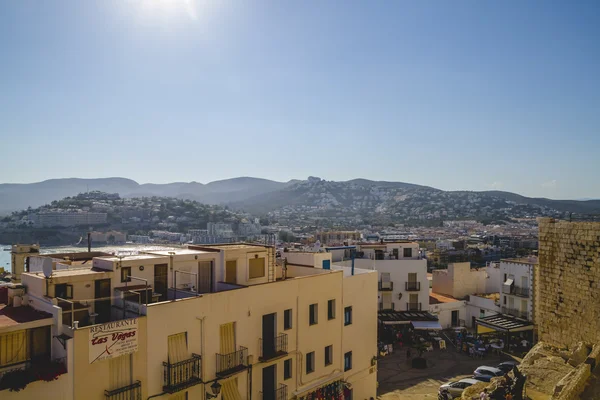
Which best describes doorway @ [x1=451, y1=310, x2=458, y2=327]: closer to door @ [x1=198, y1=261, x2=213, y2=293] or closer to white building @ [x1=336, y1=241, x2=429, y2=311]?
white building @ [x1=336, y1=241, x2=429, y2=311]

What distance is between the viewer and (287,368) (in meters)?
17.7

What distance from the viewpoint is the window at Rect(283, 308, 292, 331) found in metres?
17.7

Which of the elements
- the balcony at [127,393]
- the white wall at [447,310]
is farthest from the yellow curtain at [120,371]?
the white wall at [447,310]

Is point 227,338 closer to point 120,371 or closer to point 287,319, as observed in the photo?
point 287,319

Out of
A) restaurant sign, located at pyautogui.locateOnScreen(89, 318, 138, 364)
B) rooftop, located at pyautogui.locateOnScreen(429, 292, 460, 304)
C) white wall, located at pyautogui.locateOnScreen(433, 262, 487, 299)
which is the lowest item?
rooftop, located at pyautogui.locateOnScreen(429, 292, 460, 304)

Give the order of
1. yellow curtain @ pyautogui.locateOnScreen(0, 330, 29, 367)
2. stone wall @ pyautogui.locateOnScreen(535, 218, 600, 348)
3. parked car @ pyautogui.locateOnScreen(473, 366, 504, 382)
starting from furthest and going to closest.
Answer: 1. parked car @ pyautogui.locateOnScreen(473, 366, 504, 382)
2. stone wall @ pyautogui.locateOnScreen(535, 218, 600, 348)
3. yellow curtain @ pyautogui.locateOnScreen(0, 330, 29, 367)

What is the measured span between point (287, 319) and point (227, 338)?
129 inches

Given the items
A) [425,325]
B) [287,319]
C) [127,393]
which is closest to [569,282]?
[287,319]

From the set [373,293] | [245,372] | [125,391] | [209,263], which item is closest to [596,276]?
[373,293]

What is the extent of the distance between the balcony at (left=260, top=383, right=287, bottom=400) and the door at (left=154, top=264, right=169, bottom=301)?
18.0 feet

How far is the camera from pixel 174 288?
619 inches

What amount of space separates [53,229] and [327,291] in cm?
14101

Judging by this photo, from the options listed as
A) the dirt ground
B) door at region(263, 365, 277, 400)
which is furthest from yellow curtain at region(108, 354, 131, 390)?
the dirt ground

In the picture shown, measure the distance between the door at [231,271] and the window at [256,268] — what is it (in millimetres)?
749
